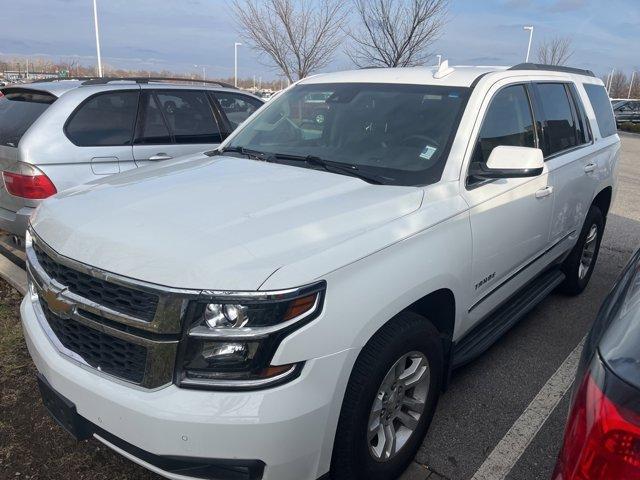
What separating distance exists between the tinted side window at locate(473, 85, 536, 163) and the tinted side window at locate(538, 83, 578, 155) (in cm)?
28

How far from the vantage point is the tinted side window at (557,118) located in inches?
152

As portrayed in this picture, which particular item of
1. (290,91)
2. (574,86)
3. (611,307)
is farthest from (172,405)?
(574,86)

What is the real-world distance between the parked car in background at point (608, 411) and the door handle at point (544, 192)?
2.14m

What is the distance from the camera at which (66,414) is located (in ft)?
6.97

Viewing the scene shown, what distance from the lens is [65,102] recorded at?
15.2ft

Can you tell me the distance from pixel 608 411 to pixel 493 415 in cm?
205

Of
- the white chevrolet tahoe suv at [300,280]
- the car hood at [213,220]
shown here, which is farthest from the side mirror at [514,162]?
the car hood at [213,220]

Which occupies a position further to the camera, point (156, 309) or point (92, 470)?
point (92, 470)

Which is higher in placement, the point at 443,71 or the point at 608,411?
the point at 443,71

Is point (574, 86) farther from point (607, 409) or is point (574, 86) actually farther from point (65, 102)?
point (65, 102)

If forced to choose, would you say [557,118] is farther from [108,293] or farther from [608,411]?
[108,293]

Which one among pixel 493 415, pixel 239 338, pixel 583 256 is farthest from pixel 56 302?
pixel 583 256

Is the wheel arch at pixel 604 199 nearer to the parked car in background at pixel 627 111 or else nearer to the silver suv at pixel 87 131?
the silver suv at pixel 87 131

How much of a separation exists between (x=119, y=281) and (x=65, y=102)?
3397 millimetres
